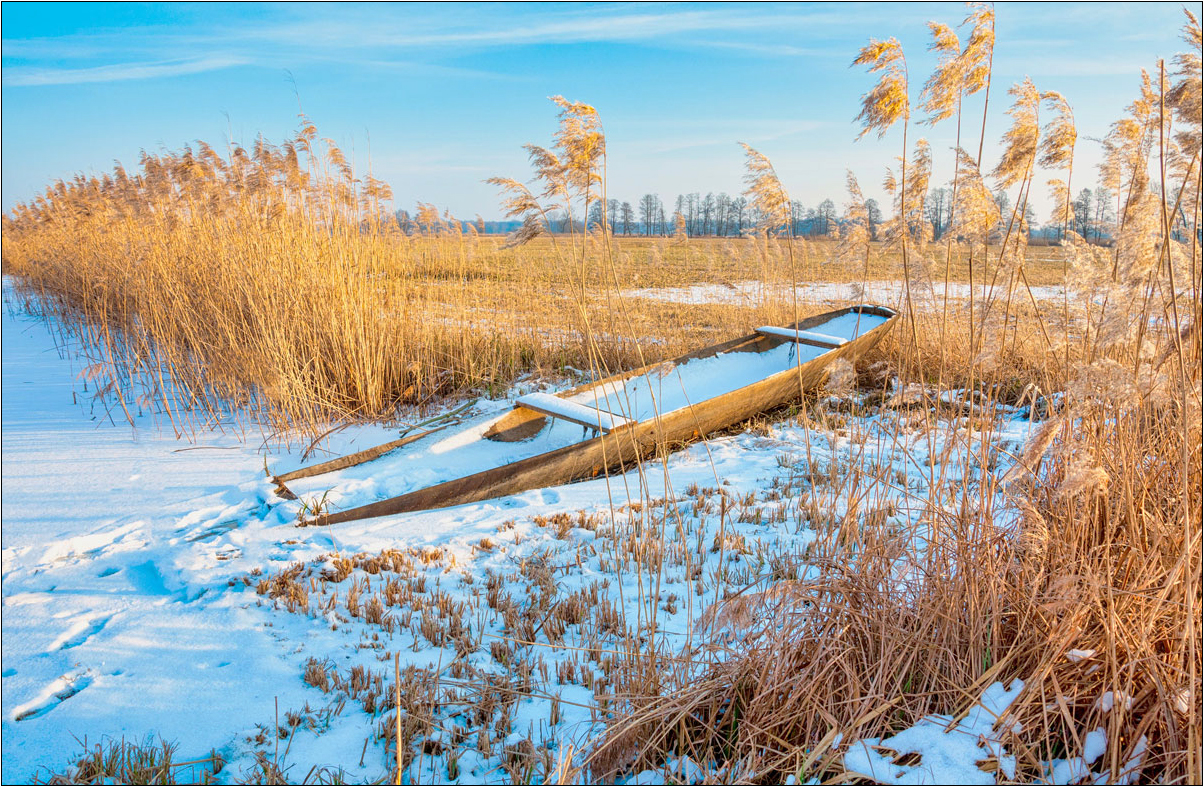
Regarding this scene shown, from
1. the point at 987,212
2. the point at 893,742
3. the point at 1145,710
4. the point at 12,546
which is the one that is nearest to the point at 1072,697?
the point at 1145,710

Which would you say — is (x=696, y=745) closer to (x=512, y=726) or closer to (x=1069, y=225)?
(x=512, y=726)

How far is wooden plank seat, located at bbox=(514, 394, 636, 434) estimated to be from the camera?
4.09 m

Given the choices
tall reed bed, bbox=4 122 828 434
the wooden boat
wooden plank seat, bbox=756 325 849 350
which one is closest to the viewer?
the wooden boat

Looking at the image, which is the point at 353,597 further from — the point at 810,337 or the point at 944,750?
the point at 810,337

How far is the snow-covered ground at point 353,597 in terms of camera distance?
2.10 m

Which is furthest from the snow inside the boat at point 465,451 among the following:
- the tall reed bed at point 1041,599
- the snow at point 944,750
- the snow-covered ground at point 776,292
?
the snow-covered ground at point 776,292

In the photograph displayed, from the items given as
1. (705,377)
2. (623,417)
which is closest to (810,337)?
(705,377)

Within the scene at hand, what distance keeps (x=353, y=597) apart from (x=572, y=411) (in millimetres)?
1903

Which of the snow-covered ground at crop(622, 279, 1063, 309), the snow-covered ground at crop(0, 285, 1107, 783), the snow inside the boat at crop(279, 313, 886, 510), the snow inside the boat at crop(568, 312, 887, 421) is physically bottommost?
the snow-covered ground at crop(0, 285, 1107, 783)

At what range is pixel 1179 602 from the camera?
176cm

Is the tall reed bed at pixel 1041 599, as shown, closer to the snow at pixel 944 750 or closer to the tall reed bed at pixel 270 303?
the snow at pixel 944 750

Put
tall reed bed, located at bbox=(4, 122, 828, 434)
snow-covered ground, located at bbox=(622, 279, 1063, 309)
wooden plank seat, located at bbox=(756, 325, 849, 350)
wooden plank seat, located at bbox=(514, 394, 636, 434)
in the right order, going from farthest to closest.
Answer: snow-covered ground, located at bbox=(622, 279, 1063, 309), wooden plank seat, located at bbox=(756, 325, 849, 350), tall reed bed, located at bbox=(4, 122, 828, 434), wooden plank seat, located at bbox=(514, 394, 636, 434)

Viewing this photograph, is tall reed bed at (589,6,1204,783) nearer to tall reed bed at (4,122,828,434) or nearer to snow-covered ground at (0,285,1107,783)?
snow-covered ground at (0,285,1107,783)

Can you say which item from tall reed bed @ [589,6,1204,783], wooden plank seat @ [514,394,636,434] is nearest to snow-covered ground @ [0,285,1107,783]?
tall reed bed @ [589,6,1204,783]
